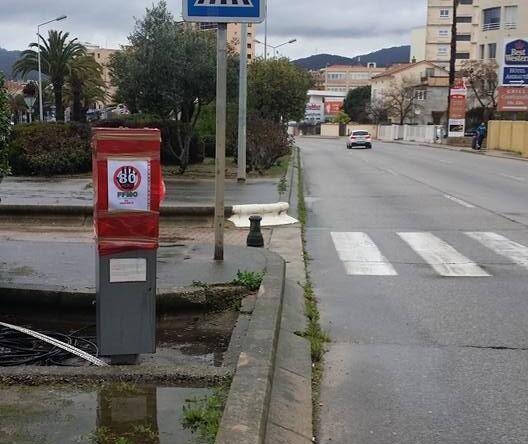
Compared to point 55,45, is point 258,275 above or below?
below

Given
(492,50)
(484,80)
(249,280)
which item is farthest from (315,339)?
(492,50)

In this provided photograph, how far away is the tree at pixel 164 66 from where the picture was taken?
20828mm

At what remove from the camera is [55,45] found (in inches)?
2153

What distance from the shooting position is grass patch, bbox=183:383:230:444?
3.63 m

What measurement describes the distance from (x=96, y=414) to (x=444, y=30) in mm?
126304

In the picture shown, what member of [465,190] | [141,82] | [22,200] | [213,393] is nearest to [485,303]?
[213,393]

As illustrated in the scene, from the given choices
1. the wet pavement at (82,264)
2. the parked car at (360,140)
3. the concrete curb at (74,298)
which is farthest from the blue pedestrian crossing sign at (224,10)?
the parked car at (360,140)

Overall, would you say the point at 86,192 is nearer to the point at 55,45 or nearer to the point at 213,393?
the point at 213,393

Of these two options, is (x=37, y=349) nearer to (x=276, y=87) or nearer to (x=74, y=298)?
(x=74, y=298)

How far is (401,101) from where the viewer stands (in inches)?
3718

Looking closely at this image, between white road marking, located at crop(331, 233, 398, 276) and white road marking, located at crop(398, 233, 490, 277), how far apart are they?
60cm

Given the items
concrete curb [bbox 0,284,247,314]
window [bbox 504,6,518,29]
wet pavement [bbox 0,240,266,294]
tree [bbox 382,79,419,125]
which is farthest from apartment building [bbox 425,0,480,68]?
concrete curb [bbox 0,284,247,314]

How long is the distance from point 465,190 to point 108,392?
674 inches

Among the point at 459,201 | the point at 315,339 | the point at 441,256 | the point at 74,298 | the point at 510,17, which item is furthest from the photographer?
the point at 510,17
